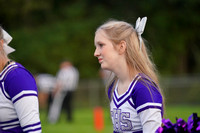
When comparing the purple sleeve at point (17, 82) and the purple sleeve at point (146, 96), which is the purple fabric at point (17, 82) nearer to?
the purple sleeve at point (17, 82)

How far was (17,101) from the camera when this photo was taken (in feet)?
10.1

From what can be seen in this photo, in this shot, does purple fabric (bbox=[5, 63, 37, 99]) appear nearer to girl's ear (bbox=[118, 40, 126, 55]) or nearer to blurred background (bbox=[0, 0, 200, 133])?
girl's ear (bbox=[118, 40, 126, 55])

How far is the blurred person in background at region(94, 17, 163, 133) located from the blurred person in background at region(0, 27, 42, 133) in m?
0.55

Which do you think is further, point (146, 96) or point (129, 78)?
point (129, 78)

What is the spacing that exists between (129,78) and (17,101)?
805 millimetres

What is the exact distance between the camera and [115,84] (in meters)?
3.64

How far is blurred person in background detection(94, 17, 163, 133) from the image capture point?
3150 mm

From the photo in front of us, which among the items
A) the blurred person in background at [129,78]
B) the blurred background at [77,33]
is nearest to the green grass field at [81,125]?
the blurred background at [77,33]

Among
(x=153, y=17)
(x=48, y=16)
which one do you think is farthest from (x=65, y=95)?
(x=48, y=16)

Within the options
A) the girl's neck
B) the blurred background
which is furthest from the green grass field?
the girl's neck

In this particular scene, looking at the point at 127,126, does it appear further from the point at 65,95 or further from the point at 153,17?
the point at 153,17

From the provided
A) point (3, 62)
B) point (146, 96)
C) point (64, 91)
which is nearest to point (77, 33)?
point (64, 91)

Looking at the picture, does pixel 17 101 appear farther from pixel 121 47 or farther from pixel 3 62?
pixel 121 47

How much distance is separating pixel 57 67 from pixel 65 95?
986cm
